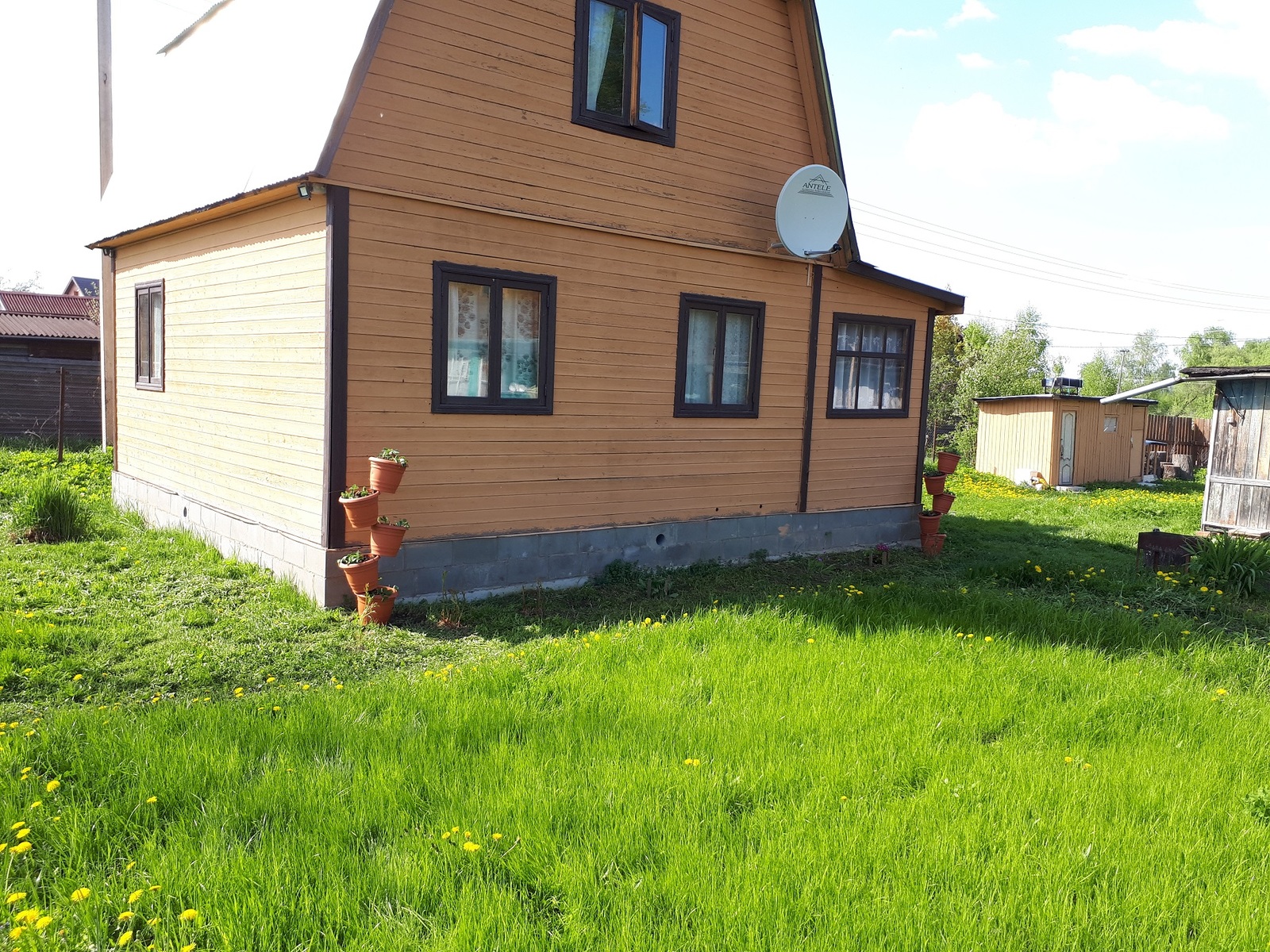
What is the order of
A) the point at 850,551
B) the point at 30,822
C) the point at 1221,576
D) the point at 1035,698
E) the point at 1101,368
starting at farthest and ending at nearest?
the point at 1101,368
the point at 850,551
the point at 1221,576
the point at 1035,698
the point at 30,822

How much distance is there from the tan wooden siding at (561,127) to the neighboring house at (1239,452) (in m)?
7.73

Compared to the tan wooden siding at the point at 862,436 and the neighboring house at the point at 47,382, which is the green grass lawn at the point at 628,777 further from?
the neighboring house at the point at 47,382

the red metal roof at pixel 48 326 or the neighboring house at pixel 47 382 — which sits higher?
the red metal roof at pixel 48 326

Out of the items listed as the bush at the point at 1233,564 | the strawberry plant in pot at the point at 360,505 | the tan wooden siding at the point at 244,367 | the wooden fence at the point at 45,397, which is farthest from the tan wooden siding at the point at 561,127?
the wooden fence at the point at 45,397

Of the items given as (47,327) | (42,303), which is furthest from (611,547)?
(42,303)

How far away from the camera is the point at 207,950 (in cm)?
278

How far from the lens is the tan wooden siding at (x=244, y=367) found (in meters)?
7.44

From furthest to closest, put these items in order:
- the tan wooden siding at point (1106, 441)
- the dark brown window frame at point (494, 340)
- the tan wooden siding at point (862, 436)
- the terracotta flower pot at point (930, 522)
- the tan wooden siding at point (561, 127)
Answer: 1. the tan wooden siding at point (1106, 441)
2. the terracotta flower pot at point (930, 522)
3. the tan wooden siding at point (862, 436)
4. the dark brown window frame at point (494, 340)
5. the tan wooden siding at point (561, 127)

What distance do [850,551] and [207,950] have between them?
379 inches

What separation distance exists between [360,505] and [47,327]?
66.2ft

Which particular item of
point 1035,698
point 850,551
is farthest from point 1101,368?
point 1035,698

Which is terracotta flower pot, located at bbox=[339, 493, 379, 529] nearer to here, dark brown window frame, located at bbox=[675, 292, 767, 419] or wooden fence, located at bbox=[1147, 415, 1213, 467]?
dark brown window frame, located at bbox=[675, 292, 767, 419]

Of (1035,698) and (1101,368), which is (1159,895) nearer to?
(1035,698)

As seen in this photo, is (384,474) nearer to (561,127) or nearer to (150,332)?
(561,127)
